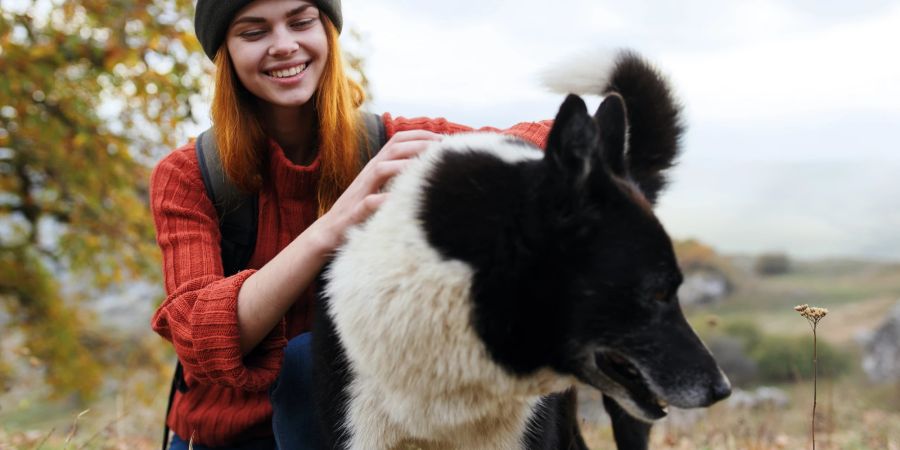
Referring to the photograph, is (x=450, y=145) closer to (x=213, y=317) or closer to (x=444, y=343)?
(x=444, y=343)

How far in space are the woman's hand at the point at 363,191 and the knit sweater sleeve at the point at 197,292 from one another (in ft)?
1.01

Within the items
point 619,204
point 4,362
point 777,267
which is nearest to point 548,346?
point 619,204

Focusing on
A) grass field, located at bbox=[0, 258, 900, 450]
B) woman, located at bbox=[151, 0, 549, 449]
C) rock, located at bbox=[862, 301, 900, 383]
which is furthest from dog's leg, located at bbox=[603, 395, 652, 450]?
rock, located at bbox=[862, 301, 900, 383]

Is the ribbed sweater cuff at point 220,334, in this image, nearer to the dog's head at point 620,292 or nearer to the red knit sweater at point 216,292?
the red knit sweater at point 216,292

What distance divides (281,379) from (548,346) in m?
0.80

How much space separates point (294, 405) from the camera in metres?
2.08

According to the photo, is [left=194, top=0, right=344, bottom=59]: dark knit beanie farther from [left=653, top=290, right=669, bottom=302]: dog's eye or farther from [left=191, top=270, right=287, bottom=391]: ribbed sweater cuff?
[left=653, top=290, right=669, bottom=302]: dog's eye

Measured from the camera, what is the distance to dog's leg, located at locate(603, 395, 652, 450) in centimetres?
242

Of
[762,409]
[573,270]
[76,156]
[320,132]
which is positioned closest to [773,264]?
[762,409]

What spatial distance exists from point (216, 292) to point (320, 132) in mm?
582

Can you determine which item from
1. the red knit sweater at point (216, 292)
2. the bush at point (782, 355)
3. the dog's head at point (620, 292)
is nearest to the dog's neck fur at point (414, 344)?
the dog's head at point (620, 292)

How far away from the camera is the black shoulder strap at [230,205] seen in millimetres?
2213

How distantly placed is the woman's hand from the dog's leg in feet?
3.49

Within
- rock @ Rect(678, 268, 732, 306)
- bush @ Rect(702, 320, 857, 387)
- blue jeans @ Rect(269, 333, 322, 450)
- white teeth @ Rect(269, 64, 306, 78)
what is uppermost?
white teeth @ Rect(269, 64, 306, 78)
